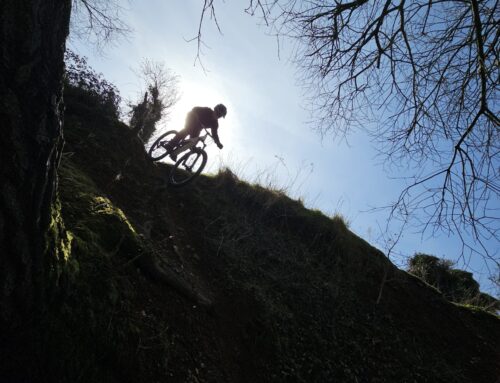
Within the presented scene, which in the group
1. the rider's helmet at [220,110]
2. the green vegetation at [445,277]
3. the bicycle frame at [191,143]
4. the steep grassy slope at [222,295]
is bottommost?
the steep grassy slope at [222,295]

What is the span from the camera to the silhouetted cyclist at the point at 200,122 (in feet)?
23.3

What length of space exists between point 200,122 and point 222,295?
4393 millimetres

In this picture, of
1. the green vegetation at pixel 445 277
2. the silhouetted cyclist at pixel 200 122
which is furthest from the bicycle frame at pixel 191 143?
the green vegetation at pixel 445 277

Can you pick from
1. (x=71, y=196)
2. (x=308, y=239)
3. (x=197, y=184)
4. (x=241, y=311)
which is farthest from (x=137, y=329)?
(x=197, y=184)

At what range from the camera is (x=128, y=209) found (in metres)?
4.78

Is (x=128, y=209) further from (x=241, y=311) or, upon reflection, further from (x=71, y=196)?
(x=241, y=311)

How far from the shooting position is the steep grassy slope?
2.15 meters

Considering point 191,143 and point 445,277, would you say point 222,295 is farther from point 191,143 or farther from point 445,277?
point 445,277

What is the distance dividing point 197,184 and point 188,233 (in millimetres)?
2651

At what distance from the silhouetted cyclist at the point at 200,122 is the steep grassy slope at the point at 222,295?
107 centimetres

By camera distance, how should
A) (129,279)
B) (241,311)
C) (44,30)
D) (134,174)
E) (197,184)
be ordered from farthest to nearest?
1. (197,184)
2. (134,174)
3. (241,311)
4. (129,279)
5. (44,30)

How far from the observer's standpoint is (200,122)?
7.19m

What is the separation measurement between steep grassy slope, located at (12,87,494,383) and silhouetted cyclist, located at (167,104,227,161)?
107 cm

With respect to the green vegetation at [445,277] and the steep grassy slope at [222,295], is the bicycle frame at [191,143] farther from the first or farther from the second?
the green vegetation at [445,277]
